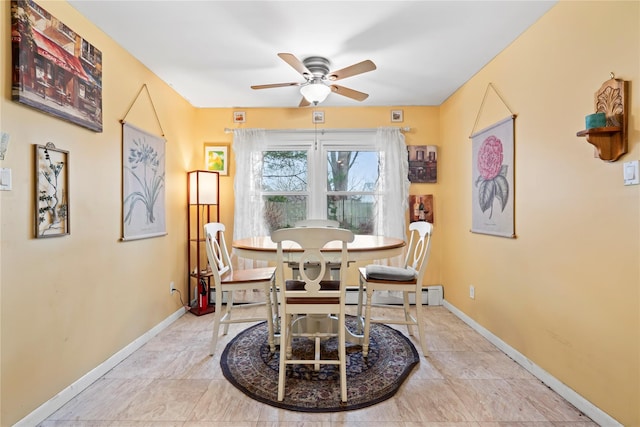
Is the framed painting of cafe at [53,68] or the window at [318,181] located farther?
the window at [318,181]

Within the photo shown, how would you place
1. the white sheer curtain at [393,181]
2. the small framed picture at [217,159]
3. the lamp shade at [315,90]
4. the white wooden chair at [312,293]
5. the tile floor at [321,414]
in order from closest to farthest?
the tile floor at [321,414] < the white wooden chair at [312,293] < the lamp shade at [315,90] < the white sheer curtain at [393,181] < the small framed picture at [217,159]

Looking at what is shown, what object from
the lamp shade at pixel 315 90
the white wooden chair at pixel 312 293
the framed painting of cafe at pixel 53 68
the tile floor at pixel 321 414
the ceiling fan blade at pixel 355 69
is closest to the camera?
the framed painting of cafe at pixel 53 68

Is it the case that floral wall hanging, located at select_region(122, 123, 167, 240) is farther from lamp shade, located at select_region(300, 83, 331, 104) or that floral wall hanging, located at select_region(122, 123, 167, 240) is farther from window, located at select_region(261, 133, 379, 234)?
lamp shade, located at select_region(300, 83, 331, 104)

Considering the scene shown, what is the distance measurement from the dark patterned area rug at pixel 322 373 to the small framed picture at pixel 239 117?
7.91 ft

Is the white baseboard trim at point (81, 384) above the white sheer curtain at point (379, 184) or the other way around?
the other way around

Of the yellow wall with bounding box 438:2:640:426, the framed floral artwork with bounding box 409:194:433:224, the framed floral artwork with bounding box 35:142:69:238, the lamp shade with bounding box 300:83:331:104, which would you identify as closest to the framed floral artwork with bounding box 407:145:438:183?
the framed floral artwork with bounding box 409:194:433:224

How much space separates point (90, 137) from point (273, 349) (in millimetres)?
1937

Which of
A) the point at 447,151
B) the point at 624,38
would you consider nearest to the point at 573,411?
the point at 624,38

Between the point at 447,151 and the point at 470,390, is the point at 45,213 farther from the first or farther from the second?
the point at 447,151

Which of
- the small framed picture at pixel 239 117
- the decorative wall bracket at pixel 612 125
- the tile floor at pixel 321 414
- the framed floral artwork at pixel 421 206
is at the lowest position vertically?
the tile floor at pixel 321 414

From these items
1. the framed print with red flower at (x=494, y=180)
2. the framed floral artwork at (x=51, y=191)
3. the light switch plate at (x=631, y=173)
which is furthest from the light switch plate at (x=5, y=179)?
the framed print with red flower at (x=494, y=180)

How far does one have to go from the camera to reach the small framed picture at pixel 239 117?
370cm

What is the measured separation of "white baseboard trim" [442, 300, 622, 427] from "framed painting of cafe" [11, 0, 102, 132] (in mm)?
3255

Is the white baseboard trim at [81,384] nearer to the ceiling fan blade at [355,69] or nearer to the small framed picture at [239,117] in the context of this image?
the small framed picture at [239,117]
